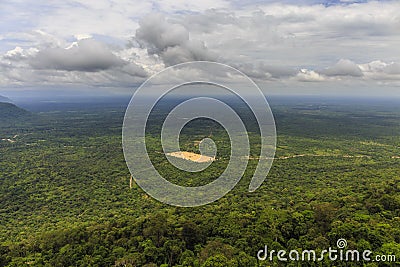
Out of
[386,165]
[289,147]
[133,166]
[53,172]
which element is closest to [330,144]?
[289,147]

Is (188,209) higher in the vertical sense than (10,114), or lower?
lower

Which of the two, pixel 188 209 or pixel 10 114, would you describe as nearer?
pixel 188 209

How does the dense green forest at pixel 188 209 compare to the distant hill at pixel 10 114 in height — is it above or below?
below

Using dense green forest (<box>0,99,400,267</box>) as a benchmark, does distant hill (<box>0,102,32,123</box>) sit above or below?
above

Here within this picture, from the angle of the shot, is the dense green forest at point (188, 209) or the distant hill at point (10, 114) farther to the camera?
the distant hill at point (10, 114)

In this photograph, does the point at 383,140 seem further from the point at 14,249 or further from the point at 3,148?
the point at 3,148

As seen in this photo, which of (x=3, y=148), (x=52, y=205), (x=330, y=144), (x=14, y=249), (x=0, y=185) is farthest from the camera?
(x=330, y=144)

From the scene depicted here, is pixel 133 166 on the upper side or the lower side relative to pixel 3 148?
upper

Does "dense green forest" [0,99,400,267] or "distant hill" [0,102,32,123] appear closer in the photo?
"dense green forest" [0,99,400,267]
